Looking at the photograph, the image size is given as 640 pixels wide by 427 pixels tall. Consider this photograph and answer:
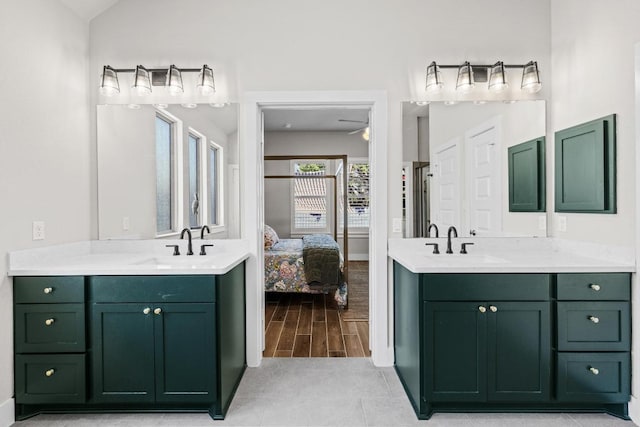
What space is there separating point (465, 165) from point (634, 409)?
1724 mm

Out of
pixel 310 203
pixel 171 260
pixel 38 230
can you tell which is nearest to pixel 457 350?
pixel 171 260

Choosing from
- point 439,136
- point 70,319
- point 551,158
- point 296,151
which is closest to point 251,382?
point 70,319

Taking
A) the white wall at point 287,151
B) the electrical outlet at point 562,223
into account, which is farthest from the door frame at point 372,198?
the white wall at point 287,151

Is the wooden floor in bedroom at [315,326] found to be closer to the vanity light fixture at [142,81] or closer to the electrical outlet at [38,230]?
the electrical outlet at [38,230]

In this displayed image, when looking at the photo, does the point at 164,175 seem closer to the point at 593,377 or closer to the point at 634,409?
the point at 593,377

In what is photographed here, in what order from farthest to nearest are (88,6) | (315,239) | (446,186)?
1. (315,239)
2. (446,186)
3. (88,6)

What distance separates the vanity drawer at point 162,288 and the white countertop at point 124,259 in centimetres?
4

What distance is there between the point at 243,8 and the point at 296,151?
472cm

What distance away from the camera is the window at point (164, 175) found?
2.81 metres

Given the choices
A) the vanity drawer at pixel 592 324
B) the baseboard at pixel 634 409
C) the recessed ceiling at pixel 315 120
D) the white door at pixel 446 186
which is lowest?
the baseboard at pixel 634 409

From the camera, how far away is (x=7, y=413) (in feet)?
6.79

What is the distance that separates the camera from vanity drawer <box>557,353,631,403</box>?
2.10m

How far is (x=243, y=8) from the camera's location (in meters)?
2.78

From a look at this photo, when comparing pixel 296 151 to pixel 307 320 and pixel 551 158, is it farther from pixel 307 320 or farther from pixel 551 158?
pixel 551 158
